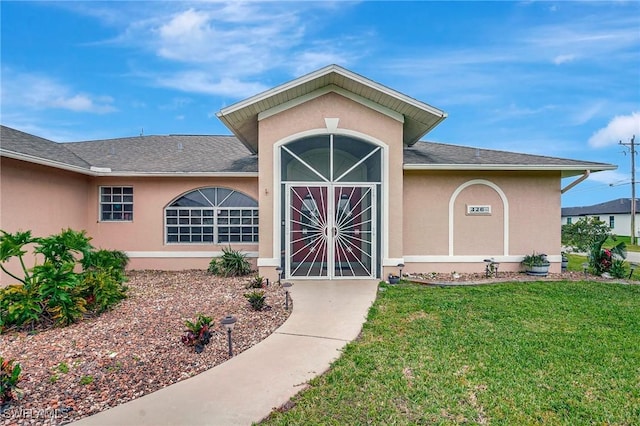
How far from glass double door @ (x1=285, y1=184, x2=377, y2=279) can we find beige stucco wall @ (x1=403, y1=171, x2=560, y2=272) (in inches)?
53.3

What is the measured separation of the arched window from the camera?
418 inches

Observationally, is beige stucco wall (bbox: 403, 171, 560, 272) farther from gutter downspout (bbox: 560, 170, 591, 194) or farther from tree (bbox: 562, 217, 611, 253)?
tree (bbox: 562, 217, 611, 253)

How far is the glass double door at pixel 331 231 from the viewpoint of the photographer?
8656 millimetres

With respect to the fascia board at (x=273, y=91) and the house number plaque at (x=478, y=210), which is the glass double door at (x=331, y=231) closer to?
the fascia board at (x=273, y=91)

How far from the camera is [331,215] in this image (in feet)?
28.3

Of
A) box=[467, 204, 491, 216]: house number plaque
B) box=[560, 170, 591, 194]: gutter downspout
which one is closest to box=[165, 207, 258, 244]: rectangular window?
box=[467, 204, 491, 216]: house number plaque

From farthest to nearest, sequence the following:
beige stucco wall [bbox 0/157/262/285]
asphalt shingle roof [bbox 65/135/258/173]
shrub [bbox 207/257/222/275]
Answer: beige stucco wall [bbox 0/157/262/285] → asphalt shingle roof [bbox 65/135/258/173] → shrub [bbox 207/257/222/275]

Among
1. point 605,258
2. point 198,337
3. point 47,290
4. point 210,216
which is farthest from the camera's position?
point 210,216

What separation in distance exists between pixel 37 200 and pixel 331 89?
333 inches

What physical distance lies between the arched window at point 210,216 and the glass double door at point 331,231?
6.98 ft

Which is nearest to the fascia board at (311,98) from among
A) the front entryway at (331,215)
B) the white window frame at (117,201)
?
the front entryway at (331,215)

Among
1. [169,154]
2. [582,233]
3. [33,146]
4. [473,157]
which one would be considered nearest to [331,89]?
[473,157]

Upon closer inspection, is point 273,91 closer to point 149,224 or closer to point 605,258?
point 149,224

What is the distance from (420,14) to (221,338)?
36.8 ft
